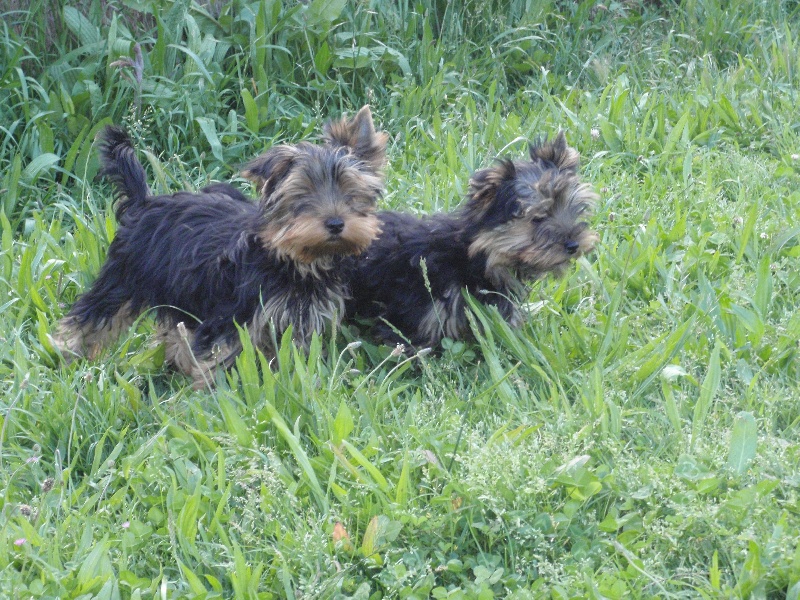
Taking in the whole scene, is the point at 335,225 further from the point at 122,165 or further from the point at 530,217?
the point at 122,165

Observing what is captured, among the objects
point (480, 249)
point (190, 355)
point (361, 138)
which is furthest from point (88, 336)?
point (480, 249)

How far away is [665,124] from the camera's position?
22.1 ft

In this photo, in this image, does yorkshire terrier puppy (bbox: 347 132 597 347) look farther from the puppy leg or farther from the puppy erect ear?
the puppy leg

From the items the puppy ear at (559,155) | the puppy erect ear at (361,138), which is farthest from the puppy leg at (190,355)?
the puppy ear at (559,155)

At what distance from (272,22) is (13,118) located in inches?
67.3

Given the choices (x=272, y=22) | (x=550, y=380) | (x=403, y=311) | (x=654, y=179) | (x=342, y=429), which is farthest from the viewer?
(x=272, y=22)

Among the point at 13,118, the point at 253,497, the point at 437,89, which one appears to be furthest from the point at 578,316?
the point at 13,118

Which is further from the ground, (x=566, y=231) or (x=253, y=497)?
(x=566, y=231)

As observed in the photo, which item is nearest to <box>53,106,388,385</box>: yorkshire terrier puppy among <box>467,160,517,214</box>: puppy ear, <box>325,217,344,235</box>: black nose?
<box>325,217,344,235</box>: black nose

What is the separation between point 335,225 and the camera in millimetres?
4121

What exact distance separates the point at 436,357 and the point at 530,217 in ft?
2.61

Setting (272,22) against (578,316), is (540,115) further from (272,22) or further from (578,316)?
(578,316)

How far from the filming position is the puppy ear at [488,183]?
14.7 feet

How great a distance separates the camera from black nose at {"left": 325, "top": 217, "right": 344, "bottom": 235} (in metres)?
4.11
